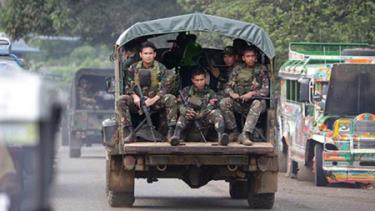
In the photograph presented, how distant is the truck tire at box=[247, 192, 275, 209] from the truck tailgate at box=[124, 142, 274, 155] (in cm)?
106

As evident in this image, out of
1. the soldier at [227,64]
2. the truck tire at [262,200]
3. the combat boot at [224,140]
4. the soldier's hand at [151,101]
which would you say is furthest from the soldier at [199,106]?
the truck tire at [262,200]

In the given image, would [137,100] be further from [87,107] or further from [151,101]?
[87,107]

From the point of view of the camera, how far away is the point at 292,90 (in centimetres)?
2106

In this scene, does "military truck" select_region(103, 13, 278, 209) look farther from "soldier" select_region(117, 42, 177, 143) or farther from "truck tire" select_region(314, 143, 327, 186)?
"truck tire" select_region(314, 143, 327, 186)

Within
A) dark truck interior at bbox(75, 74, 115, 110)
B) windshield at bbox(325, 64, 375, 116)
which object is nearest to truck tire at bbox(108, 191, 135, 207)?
windshield at bbox(325, 64, 375, 116)

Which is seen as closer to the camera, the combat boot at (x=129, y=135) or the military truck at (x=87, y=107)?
the combat boot at (x=129, y=135)

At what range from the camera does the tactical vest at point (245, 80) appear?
13555 mm

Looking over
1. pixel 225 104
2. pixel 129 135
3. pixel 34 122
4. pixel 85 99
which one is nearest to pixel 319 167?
pixel 225 104

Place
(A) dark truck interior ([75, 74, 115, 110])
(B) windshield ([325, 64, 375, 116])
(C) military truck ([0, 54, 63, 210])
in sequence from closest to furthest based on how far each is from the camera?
(C) military truck ([0, 54, 63, 210]) → (B) windshield ([325, 64, 375, 116]) → (A) dark truck interior ([75, 74, 115, 110])

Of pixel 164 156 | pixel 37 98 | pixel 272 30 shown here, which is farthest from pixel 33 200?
pixel 272 30

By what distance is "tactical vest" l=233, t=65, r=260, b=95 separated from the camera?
13555 mm

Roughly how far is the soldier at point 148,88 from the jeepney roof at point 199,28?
219 millimetres

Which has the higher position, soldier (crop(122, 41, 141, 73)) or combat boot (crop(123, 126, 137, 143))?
soldier (crop(122, 41, 141, 73))

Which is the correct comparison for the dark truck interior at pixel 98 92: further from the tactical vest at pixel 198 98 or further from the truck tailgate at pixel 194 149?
the truck tailgate at pixel 194 149
